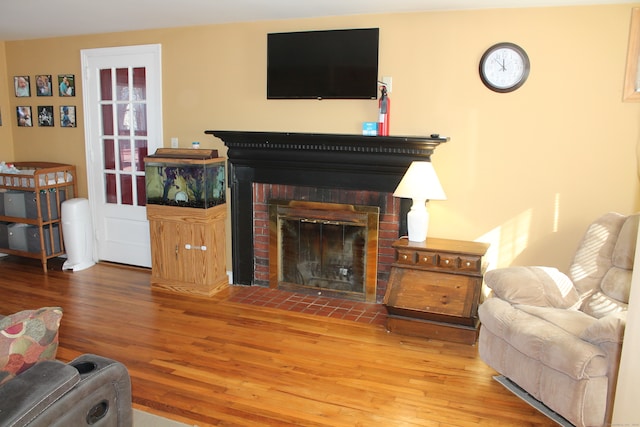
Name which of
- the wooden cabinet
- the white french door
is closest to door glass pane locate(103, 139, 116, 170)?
the white french door

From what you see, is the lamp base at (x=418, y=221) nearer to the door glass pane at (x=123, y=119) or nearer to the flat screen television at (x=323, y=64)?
the flat screen television at (x=323, y=64)

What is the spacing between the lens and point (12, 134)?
5.62 meters

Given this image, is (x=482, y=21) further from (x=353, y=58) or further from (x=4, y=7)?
(x=4, y=7)

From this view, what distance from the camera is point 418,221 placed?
366 centimetres

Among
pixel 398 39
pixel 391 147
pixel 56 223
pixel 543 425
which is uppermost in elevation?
pixel 398 39

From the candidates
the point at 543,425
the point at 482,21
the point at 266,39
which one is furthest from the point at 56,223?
the point at 543,425

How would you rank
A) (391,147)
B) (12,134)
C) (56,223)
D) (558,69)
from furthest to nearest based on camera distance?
(12,134) → (56,223) → (391,147) → (558,69)

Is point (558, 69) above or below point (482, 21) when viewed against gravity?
below

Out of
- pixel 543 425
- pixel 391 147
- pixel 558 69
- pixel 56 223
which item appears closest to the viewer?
pixel 543 425

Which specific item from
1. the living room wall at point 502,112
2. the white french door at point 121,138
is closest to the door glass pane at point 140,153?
the white french door at point 121,138

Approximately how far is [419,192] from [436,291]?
2.26 feet

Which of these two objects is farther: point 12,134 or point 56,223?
point 12,134

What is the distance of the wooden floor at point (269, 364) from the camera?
103 inches

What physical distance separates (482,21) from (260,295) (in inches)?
108
